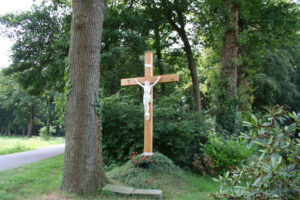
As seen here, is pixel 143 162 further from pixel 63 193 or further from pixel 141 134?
pixel 63 193

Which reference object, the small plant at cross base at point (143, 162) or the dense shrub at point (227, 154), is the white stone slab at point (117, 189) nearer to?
the small plant at cross base at point (143, 162)

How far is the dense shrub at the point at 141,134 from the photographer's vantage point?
786 cm

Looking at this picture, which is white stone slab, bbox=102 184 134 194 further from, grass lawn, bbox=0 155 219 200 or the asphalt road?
the asphalt road

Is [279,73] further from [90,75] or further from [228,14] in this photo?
[90,75]

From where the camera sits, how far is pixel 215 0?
11531 mm

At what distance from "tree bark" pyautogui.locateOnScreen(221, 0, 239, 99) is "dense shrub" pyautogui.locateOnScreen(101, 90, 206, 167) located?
2542 mm

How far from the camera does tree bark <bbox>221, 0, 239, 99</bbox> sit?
33.0 feet

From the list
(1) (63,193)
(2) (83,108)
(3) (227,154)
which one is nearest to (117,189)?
(1) (63,193)

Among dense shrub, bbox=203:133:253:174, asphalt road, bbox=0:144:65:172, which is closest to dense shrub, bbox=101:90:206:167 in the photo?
dense shrub, bbox=203:133:253:174

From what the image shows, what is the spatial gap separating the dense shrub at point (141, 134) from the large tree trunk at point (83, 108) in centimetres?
277

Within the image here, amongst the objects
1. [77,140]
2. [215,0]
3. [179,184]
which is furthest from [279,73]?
[77,140]

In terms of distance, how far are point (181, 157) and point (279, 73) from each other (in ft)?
63.5

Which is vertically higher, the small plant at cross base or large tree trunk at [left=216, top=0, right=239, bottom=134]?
large tree trunk at [left=216, top=0, right=239, bottom=134]

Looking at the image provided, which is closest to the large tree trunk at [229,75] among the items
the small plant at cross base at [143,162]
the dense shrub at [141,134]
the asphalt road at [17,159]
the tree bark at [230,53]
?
the tree bark at [230,53]
